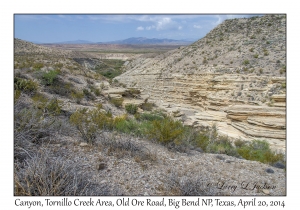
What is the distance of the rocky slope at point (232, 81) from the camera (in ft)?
33.1

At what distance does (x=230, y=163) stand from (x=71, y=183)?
3320 millimetres

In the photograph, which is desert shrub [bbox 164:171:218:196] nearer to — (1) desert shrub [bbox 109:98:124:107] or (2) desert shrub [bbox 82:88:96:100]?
(2) desert shrub [bbox 82:88:96:100]

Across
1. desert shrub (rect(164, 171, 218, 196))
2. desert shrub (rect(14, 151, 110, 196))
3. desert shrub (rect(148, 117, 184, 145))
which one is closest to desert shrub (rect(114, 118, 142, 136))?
desert shrub (rect(148, 117, 184, 145))

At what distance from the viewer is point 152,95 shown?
2128 centimetres

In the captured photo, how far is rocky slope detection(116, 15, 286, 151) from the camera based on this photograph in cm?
1010

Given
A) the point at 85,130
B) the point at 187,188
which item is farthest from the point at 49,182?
the point at 85,130

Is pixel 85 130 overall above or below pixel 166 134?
above

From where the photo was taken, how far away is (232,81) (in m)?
15.3

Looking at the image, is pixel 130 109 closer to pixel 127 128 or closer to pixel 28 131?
pixel 127 128

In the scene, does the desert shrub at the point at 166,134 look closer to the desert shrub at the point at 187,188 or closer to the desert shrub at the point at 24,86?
the desert shrub at the point at 187,188

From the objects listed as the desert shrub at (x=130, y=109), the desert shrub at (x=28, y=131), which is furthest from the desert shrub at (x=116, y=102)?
the desert shrub at (x=28, y=131)

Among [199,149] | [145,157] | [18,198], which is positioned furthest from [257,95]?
[18,198]

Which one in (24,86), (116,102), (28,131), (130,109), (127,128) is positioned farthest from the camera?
(116,102)

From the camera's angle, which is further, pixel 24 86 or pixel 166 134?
pixel 24 86
